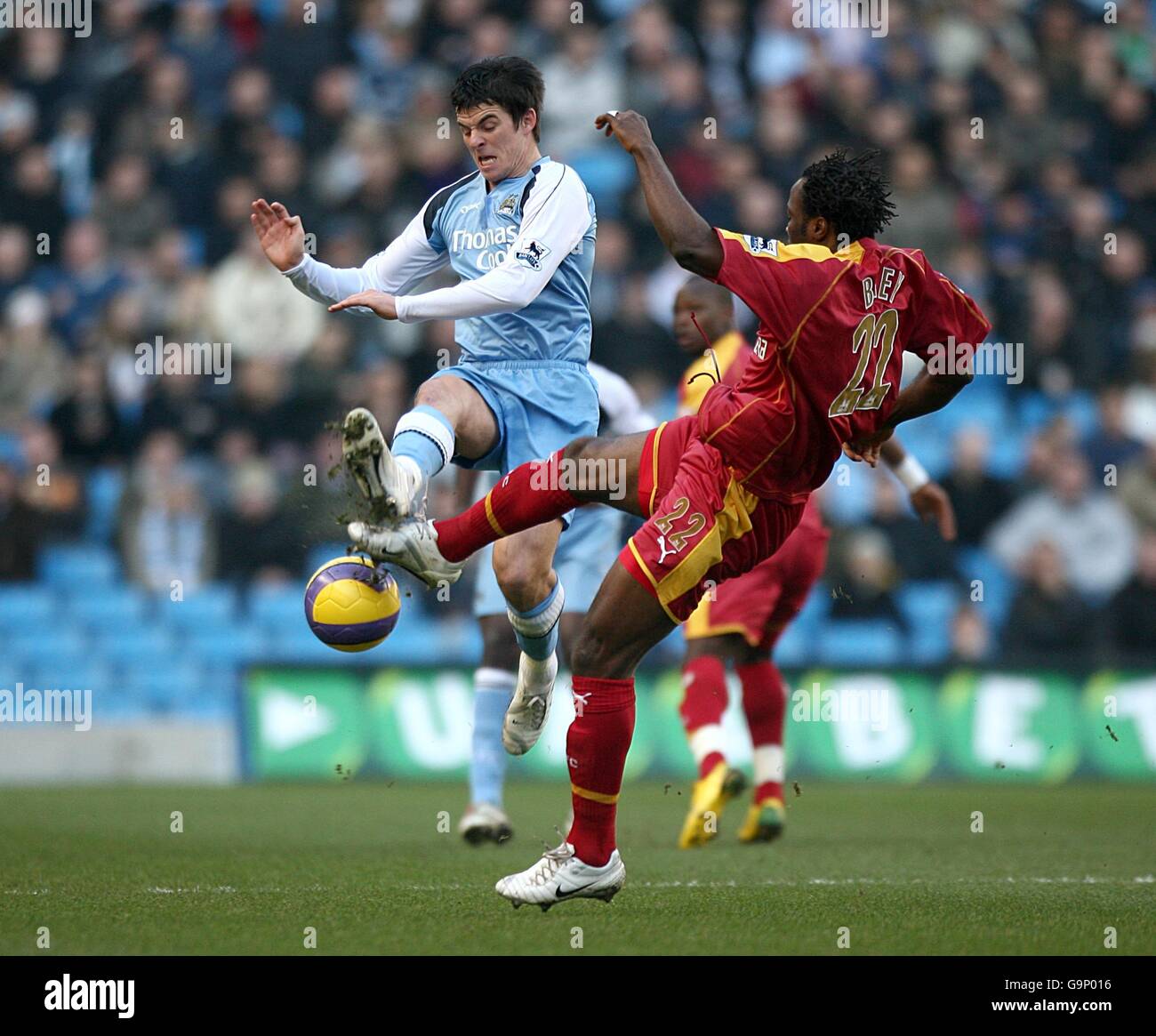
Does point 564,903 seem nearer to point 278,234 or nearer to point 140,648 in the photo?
point 278,234

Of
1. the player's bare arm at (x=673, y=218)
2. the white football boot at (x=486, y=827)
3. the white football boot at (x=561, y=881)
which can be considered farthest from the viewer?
the white football boot at (x=486, y=827)

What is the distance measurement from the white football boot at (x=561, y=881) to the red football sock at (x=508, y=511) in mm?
1110

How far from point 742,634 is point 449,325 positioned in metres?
5.96

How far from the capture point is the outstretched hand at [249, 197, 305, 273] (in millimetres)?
6559

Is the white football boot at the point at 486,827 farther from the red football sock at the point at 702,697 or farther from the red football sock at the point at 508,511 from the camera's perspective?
the red football sock at the point at 508,511

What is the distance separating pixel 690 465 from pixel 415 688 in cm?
660

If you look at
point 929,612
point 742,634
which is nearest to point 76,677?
point 929,612

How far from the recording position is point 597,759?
5.67 meters

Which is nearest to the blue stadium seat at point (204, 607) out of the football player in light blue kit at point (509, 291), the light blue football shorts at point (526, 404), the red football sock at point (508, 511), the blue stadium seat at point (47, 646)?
the blue stadium seat at point (47, 646)

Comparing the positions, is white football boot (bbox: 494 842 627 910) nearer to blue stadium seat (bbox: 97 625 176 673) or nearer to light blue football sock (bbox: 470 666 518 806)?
light blue football sock (bbox: 470 666 518 806)

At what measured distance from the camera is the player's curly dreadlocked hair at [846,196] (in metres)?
5.70

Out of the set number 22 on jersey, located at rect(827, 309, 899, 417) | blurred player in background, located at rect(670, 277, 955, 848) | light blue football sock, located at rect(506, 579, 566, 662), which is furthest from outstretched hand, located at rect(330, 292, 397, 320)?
blurred player in background, located at rect(670, 277, 955, 848)

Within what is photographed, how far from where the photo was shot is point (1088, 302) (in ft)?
47.6
